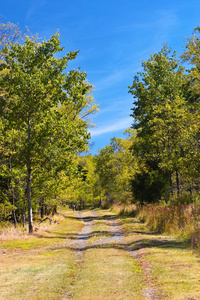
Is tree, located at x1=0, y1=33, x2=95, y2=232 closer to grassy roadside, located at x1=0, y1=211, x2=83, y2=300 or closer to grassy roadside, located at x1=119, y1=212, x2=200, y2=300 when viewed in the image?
grassy roadside, located at x1=0, y1=211, x2=83, y2=300

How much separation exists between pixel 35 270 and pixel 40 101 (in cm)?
1305

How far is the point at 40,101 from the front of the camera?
817 inches

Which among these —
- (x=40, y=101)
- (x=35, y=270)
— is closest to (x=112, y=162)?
(x=40, y=101)

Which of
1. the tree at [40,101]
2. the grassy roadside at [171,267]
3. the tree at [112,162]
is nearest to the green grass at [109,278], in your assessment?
the grassy roadside at [171,267]

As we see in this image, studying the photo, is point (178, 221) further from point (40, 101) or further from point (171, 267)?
point (40, 101)

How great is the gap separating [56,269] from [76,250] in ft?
14.6

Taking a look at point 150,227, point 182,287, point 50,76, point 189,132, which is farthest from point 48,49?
point 182,287

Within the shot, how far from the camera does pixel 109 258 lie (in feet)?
39.8

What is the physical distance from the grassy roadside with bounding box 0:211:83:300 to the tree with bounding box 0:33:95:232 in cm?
656

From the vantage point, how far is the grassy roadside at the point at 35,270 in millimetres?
8305

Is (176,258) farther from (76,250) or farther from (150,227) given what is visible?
(150,227)

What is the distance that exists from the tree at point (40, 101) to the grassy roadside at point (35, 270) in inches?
258

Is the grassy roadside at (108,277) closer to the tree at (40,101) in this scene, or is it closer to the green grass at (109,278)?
the green grass at (109,278)

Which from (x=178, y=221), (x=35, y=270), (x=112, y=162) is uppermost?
(x=112, y=162)
